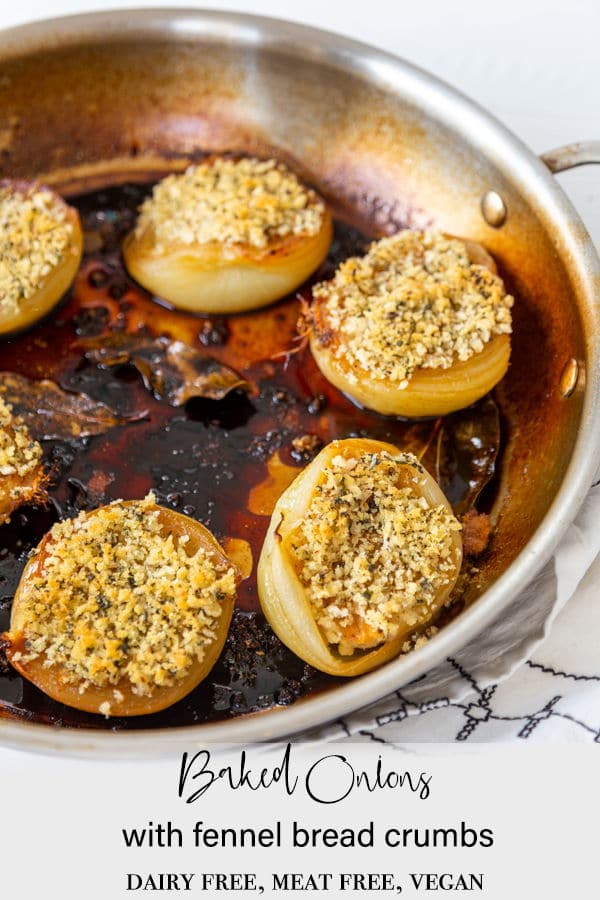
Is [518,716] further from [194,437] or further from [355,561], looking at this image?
[194,437]

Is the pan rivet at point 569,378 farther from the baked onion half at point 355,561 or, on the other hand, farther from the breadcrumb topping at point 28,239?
the breadcrumb topping at point 28,239

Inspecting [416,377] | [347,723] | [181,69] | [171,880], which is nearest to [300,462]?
[416,377]

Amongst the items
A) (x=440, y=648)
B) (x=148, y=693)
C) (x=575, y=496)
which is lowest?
(x=148, y=693)

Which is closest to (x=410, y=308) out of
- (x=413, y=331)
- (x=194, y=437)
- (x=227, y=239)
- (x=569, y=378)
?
(x=413, y=331)

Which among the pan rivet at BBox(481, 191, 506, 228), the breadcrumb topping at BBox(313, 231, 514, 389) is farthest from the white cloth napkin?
the pan rivet at BBox(481, 191, 506, 228)

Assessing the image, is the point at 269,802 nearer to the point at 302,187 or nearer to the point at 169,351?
the point at 169,351

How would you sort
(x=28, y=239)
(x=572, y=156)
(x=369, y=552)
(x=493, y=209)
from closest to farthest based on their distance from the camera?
(x=369, y=552), (x=572, y=156), (x=28, y=239), (x=493, y=209)

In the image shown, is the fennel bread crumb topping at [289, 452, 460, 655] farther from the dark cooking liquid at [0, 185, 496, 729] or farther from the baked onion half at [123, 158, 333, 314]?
the baked onion half at [123, 158, 333, 314]
